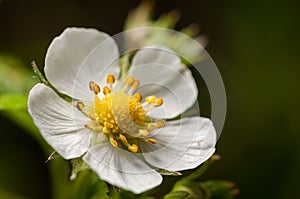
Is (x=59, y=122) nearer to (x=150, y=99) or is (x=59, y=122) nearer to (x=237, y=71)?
(x=150, y=99)

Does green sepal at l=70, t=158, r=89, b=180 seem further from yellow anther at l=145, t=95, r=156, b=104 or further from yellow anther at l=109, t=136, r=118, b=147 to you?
yellow anther at l=145, t=95, r=156, b=104

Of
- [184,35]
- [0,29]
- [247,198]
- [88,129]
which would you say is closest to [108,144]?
[88,129]

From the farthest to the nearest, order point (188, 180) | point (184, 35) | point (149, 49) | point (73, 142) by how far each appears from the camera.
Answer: point (184, 35) → point (149, 49) → point (188, 180) → point (73, 142)

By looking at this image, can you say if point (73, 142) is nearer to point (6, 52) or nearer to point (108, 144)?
point (108, 144)

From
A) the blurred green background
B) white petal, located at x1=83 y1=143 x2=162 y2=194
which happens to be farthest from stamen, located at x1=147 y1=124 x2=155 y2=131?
the blurred green background

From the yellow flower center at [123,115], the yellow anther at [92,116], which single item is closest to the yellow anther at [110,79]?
the yellow flower center at [123,115]

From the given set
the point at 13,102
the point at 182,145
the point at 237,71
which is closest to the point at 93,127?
the point at 182,145

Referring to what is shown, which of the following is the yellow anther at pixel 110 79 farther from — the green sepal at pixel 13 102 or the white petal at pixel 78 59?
the green sepal at pixel 13 102
